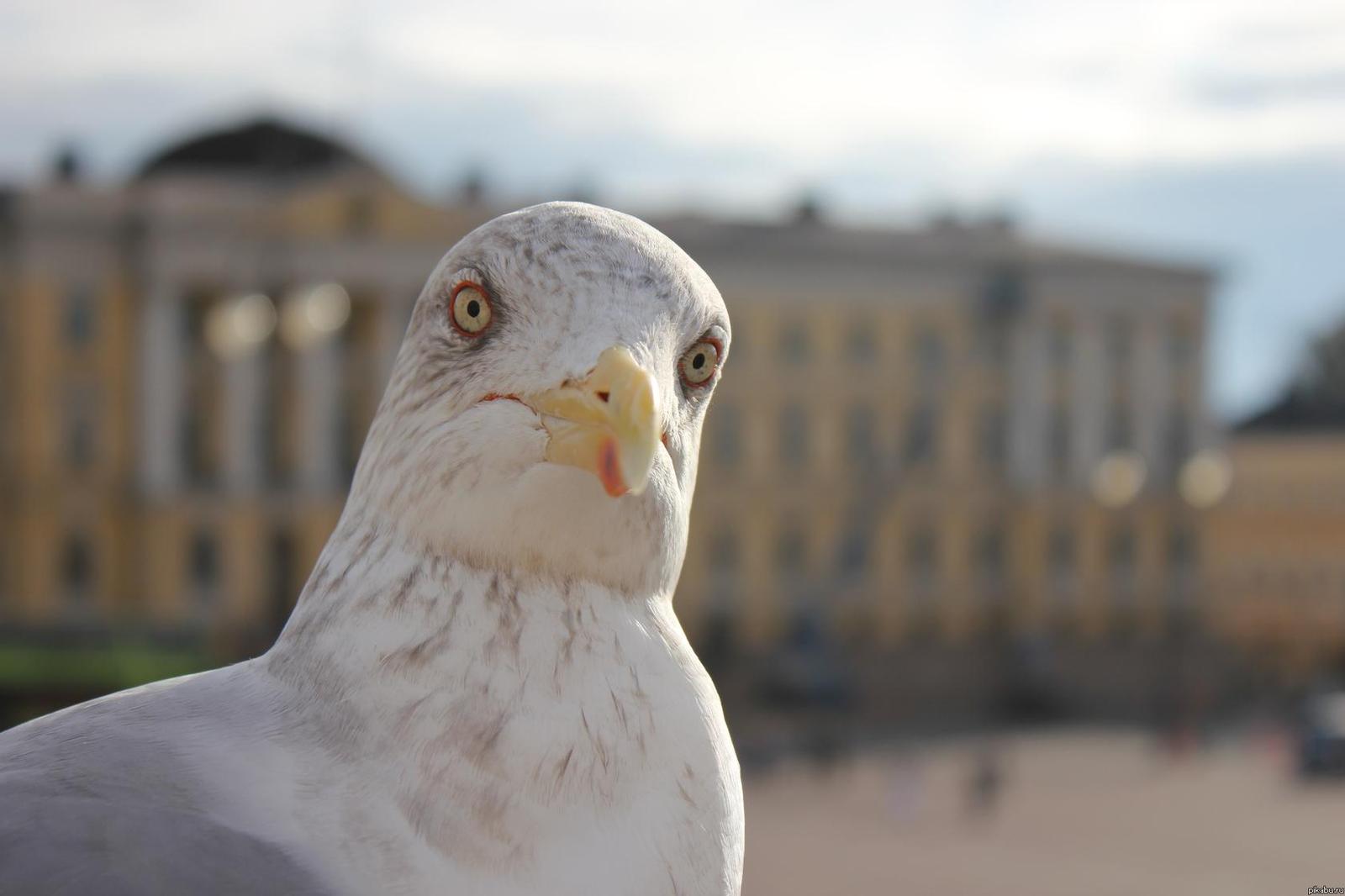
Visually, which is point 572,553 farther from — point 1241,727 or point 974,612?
point 974,612

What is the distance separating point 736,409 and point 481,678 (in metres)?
39.3

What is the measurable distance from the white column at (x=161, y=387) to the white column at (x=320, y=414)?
2.49 metres

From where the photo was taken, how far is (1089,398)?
42.9m

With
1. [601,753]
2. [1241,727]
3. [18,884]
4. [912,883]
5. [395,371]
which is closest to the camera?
[18,884]

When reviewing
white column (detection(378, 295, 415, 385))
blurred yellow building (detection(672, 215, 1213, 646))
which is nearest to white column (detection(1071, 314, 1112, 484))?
blurred yellow building (detection(672, 215, 1213, 646))

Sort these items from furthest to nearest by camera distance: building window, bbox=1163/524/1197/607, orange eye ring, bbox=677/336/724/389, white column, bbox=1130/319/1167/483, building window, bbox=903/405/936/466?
building window, bbox=1163/524/1197/607
white column, bbox=1130/319/1167/483
building window, bbox=903/405/936/466
orange eye ring, bbox=677/336/724/389

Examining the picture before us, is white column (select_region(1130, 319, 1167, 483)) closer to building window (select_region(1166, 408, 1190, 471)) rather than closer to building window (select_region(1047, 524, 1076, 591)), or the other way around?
building window (select_region(1166, 408, 1190, 471))

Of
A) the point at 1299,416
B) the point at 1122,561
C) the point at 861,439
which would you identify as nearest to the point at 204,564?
the point at 861,439

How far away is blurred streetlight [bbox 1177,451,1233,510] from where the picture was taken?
129 ft

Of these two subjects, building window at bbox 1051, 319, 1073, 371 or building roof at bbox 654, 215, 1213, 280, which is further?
building window at bbox 1051, 319, 1073, 371

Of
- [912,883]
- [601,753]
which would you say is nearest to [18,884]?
[601,753]

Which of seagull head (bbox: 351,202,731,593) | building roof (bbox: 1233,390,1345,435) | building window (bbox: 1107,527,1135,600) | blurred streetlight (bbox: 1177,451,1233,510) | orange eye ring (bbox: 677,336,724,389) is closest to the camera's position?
seagull head (bbox: 351,202,731,593)

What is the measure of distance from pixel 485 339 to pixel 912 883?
17442 mm

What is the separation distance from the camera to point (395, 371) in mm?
1522
